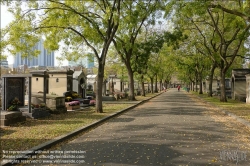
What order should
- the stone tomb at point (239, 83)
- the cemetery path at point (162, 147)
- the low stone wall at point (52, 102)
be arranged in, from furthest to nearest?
A: the stone tomb at point (239, 83)
the low stone wall at point (52, 102)
the cemetery path at point (162, 147)

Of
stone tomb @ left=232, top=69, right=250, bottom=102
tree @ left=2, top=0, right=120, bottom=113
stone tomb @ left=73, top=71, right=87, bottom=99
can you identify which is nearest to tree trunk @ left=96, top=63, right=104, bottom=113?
tree @ left=2, top=0, right=120, bottom=113

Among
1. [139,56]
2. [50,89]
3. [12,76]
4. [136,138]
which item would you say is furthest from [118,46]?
[136,138]

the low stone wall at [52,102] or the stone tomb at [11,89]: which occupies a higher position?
the stone tomb at [11,89]

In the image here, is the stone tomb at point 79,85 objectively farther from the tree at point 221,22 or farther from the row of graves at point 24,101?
the tree at point 221,22

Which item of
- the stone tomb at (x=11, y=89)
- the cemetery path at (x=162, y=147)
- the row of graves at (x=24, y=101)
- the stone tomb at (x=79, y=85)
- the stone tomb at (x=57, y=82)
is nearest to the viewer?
the cemetery path at (x=162, y=147)

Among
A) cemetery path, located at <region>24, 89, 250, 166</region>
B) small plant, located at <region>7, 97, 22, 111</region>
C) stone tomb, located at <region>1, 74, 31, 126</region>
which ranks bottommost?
cemetery path, located at <region>24, 89, 250, 166</region>

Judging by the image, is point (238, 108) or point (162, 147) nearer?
point (162, 147)

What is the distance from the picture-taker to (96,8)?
1795 cm

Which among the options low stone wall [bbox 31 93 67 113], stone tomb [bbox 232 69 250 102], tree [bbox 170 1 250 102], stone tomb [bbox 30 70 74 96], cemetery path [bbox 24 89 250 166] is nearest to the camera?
cemetery path [bbox 24 89 250 166]

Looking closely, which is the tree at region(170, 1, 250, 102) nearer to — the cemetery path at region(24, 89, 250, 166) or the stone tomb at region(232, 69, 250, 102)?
the stone tomb at region(232, 69, 250, 102)

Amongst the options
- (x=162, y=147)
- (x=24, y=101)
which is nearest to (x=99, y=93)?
(x=24, y=101)

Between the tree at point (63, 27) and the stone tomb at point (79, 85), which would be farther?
the stone tomb at point (79, 85)

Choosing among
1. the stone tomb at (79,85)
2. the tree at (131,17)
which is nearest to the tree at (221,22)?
the tree at (131,17)

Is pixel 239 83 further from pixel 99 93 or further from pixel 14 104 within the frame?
pixel 14 104
